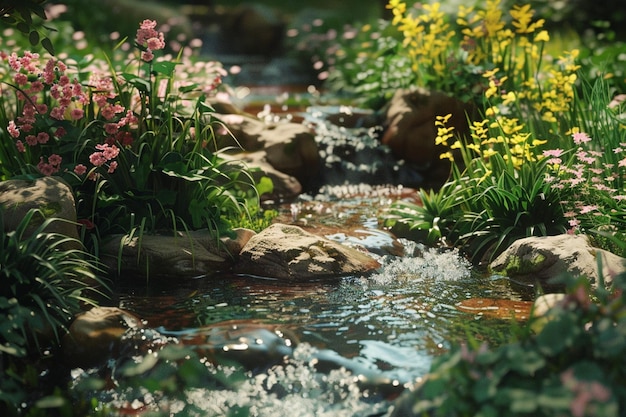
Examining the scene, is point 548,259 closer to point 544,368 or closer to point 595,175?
point 595,175

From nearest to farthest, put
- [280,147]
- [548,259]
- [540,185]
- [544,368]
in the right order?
1. [544,368]
2. [548,259]
3. [540,185]
4. [280,147]

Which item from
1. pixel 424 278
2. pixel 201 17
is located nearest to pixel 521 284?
pixel 424 278

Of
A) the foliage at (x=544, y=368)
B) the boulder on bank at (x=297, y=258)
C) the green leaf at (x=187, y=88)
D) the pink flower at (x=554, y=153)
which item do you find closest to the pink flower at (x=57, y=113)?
the green leaf at (x=187, y=88)

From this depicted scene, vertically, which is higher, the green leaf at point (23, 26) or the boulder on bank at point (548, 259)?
the green leaf at point (23, 26)

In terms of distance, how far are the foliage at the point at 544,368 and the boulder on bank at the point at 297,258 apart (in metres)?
2.32

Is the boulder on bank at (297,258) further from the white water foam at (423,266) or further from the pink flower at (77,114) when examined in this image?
the pink flower at (77,114)

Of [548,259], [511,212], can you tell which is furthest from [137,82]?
[548,259]

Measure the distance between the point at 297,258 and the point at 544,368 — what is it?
2.55 metres

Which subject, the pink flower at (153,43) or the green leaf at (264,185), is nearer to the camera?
the pink flower at (153,43)

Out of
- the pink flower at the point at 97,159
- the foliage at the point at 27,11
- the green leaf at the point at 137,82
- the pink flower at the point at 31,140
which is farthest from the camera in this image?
the green leaf at the point at 137,82

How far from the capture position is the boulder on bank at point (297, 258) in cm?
536

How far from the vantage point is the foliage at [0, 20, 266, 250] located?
5.44 m

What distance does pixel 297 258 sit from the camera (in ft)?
17.7

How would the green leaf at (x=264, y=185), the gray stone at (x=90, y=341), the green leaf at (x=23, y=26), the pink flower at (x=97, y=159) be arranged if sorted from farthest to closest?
the green leaf at (x=264, y=185) → the pink flower at (x=97, y=159) → the green leaf at (x=23, y=26) → the gray stone at (x=90, y=341)
